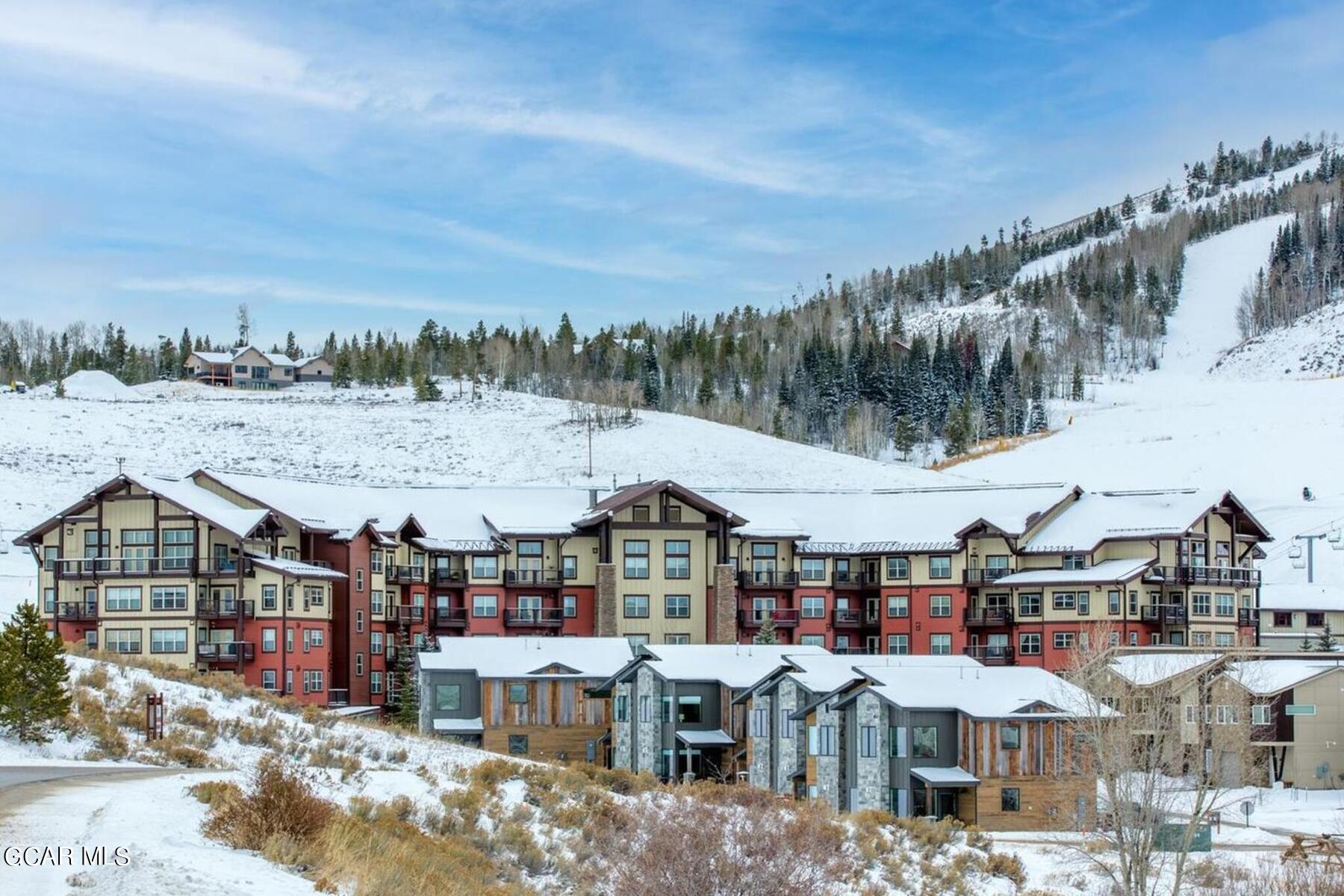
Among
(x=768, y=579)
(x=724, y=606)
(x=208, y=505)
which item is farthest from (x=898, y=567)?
(x=208, y=505)

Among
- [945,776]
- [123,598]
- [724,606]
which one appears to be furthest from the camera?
[724,606]

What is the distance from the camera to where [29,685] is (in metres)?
33.1

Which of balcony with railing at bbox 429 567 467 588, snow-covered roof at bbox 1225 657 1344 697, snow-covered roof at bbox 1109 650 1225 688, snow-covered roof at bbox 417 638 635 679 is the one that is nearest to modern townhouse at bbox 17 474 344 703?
snow-covered roof at bbox 417 638 635 679

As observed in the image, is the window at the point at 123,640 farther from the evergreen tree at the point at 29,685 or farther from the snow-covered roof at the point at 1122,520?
the snow-covered roof at the point at 1122,520

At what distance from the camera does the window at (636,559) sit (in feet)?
253

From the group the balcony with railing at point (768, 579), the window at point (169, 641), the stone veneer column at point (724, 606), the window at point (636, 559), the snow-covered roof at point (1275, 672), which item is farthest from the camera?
the balcony with railing at point (768, 579)

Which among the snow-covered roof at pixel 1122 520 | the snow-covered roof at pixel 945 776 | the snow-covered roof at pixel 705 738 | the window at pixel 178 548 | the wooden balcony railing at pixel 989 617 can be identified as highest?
the snow-covered roof at pixel 1122 520

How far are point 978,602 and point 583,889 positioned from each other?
51.1 meters

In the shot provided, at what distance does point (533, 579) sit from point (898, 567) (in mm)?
17961

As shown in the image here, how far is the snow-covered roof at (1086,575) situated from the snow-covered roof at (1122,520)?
3.47 feet

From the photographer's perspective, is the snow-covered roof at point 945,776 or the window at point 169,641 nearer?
the snow-covered roof at point 945,776

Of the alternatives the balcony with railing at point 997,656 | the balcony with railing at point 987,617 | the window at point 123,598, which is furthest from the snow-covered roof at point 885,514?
the window at point 123,598

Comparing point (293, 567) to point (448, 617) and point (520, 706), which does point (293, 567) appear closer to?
point (448, 617)

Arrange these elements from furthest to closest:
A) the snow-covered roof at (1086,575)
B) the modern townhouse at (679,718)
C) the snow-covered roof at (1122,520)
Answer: the snow-covered roof at (1122,520) < the snow-covered roof at (1086,575) < the modern townhouse at (679,718)
